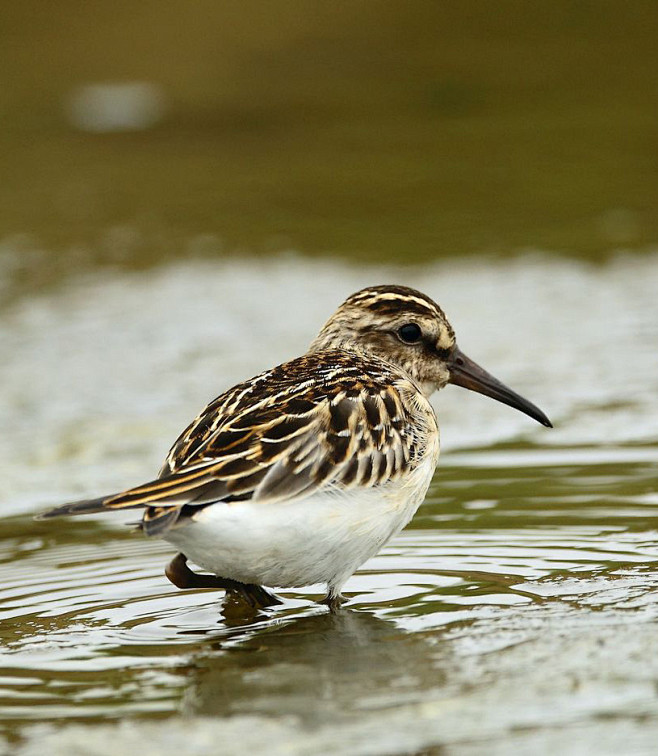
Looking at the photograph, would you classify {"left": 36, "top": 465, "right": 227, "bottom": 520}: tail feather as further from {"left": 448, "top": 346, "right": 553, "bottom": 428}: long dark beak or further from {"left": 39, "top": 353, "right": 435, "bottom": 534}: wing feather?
{"left": 448, "top": 346, "right": 553, "bottom": 428}: long dark beak

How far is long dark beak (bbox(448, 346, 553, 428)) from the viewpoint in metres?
8.69

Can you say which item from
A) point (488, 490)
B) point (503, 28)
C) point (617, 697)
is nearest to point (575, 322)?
point (488, 490)

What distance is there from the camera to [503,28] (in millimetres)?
23234

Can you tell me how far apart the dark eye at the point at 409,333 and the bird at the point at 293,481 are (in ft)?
1.41

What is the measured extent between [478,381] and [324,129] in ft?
40.4

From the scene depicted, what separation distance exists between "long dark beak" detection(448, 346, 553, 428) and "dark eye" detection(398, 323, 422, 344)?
0.30m

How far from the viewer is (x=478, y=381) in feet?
28.7

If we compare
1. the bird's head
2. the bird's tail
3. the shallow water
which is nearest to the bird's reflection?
the shallow water

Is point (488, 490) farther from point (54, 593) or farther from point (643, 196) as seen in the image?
point (643, 196)

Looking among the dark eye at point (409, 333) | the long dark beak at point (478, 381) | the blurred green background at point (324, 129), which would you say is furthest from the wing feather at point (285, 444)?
the blurred green background at point (324, 129)

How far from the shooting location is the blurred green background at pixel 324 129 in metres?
16.7

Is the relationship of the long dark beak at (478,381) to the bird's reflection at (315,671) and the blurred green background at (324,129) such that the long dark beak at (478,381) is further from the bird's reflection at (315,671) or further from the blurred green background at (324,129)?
the blurred green background at (324,129)

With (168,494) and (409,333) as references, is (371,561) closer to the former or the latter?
(409,333)

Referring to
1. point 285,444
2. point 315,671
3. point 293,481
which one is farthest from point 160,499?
point 315,671
